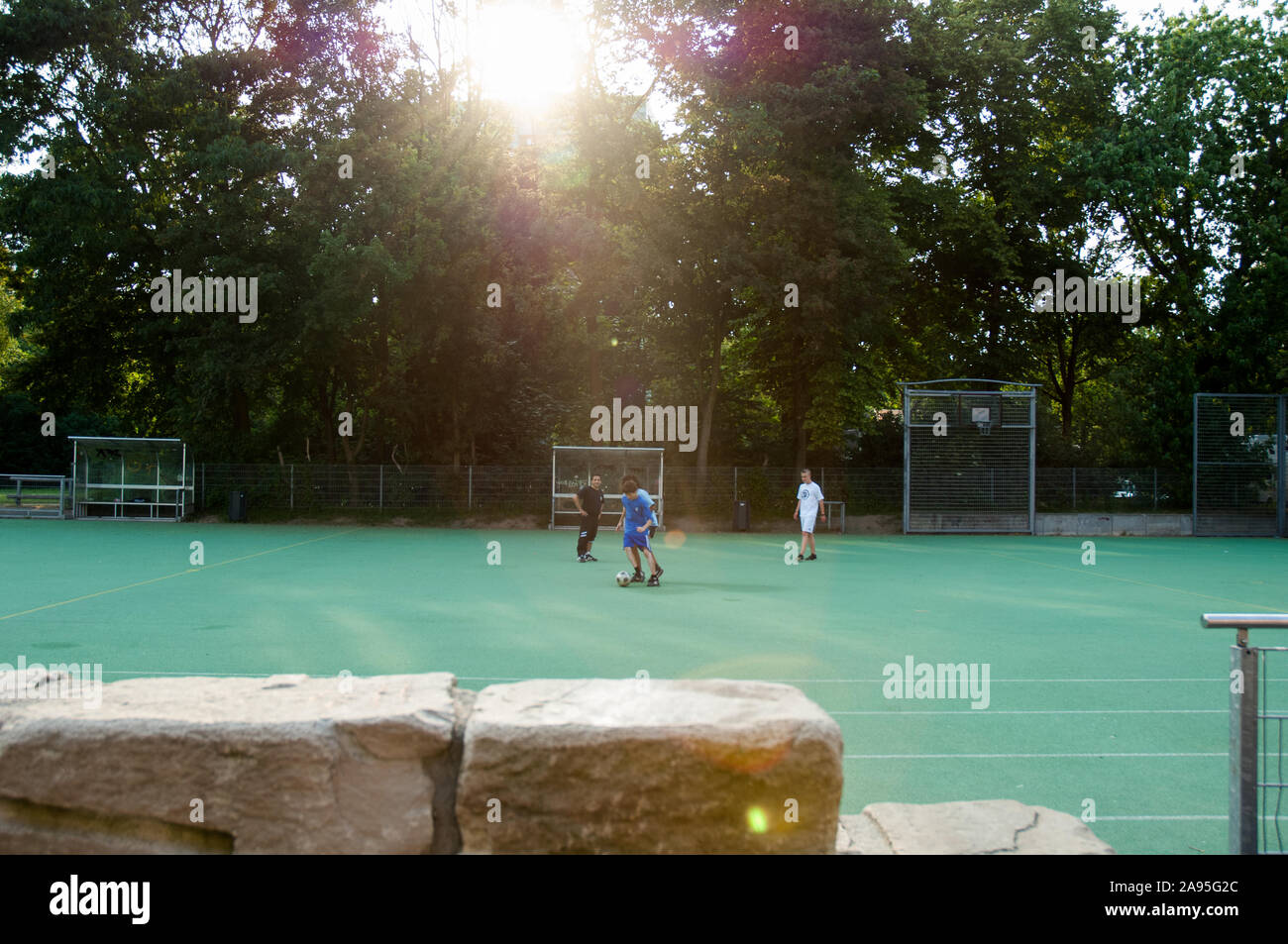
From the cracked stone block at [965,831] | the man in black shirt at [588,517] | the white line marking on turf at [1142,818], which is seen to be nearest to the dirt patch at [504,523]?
the man in black shirt at [588,517]

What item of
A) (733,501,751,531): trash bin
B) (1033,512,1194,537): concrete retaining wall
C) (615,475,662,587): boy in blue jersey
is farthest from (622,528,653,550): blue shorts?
(1033,512,1194,537): concrete retaining wall

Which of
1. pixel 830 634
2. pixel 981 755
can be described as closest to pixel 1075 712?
pixel 981 755

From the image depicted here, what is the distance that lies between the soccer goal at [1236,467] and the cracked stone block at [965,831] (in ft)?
110

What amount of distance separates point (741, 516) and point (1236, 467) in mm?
16571

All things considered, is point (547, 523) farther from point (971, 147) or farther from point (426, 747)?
point (426, 747)

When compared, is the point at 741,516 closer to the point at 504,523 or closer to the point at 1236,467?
the point at 504,523

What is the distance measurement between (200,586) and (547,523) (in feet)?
60.1

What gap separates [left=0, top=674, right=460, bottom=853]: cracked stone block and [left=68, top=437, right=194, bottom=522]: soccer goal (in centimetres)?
3319

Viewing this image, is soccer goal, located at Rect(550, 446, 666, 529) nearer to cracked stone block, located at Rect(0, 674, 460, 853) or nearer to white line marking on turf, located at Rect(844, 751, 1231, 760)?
white line marking on turf, located at Rect(844, 751, 1231, 760)

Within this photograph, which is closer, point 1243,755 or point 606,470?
point 1243,755

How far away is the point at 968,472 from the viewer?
1304 inches

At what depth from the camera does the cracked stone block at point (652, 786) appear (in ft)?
9.95

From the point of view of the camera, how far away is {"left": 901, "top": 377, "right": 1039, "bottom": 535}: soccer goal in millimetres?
32875

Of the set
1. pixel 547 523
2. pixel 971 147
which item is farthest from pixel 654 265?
pixel 971 147
